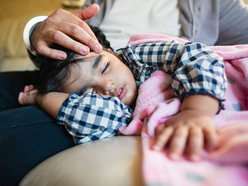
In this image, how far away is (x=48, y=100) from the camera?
604 mm

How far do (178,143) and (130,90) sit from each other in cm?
36

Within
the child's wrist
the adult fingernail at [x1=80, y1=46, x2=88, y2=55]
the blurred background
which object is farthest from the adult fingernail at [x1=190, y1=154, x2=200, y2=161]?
the blurred background

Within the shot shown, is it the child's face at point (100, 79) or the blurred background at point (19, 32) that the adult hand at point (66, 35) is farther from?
the blurred background at point (19, 32)

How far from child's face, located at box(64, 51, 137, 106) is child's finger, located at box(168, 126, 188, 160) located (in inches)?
13.0

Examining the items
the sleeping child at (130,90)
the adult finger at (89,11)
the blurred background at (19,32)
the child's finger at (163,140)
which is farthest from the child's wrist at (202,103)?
the blurred background at (19,32)

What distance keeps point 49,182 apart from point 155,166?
23 centimetres

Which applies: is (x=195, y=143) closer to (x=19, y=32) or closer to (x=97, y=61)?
(x=97, y=61)

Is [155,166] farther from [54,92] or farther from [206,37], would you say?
[206,37]

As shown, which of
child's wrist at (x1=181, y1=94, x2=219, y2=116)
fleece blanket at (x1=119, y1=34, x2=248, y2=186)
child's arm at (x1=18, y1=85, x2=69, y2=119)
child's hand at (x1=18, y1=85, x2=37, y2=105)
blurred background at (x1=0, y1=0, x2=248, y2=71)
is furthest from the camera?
blurred background at (x1=0, y1=0, x2=248, y2=71)

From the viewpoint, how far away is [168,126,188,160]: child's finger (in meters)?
0.29

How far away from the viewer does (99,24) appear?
1081 mm

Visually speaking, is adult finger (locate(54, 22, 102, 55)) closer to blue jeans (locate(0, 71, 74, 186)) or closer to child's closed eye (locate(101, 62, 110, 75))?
child's closed eye (locate(101, 62, 110, 75))

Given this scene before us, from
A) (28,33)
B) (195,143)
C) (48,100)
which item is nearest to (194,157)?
(195,143)

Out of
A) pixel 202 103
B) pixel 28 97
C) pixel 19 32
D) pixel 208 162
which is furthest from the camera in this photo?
pixel 19 32
